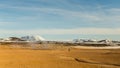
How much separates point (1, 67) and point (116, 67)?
11071 millimetres

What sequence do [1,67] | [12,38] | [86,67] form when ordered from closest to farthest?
[1,67] → [86,67] → [12,38]

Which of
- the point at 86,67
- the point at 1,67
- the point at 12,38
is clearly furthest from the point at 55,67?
the point at 12,38

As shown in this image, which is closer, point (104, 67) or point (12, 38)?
point (104, 67)

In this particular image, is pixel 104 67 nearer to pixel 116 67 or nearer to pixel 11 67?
pixel 116 67

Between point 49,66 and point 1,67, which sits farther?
point 49,66

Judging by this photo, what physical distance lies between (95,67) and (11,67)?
779 cm

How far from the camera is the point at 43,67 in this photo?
28.6 m

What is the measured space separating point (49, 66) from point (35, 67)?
1.86 m

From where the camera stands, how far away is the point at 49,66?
1168 inches

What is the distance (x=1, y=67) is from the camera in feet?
90.3

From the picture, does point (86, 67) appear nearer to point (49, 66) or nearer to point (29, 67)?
point (49, 66)

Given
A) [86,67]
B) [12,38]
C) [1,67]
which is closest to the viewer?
[1,67]

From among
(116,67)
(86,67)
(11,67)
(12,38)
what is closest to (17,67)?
(11,67)

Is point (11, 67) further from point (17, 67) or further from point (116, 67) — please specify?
point (116, 67)
